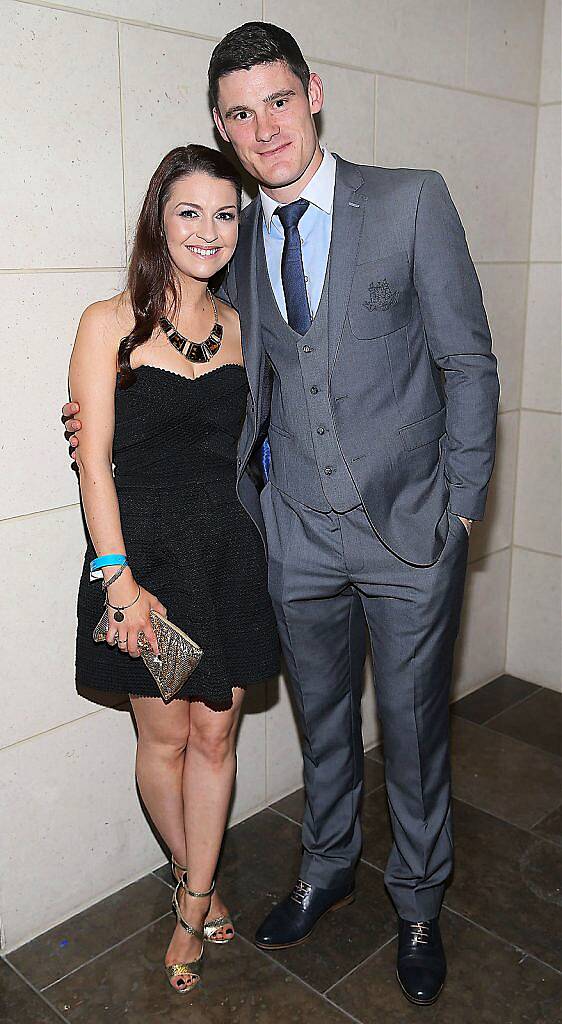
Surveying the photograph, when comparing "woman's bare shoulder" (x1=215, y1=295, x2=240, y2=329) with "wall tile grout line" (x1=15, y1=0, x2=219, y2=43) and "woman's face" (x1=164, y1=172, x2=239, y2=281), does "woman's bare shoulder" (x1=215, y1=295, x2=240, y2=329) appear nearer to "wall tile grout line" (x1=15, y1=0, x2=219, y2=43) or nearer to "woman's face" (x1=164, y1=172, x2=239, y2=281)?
"woman's face" (x1=164, y1=172, x2=239, y2=281)

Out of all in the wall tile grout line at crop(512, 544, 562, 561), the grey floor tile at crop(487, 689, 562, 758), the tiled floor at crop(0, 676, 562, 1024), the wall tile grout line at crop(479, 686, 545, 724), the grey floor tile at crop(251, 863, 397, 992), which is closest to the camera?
the tiled floor at crop(0, 676, 562, 1024)

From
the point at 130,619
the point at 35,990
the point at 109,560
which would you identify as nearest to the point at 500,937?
the point at 35,990

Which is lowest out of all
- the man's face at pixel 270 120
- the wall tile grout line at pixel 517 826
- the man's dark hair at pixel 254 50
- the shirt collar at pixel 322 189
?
the wall tile grout line at pixel 517 826

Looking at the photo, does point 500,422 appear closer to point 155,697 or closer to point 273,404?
point 273,404

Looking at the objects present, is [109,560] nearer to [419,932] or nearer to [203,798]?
[203,798]

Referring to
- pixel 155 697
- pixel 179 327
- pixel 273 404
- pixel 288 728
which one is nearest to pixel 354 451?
pixel 273 404

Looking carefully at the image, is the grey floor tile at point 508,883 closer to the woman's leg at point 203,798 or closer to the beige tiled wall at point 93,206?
the beige tiled wall at point 93,206

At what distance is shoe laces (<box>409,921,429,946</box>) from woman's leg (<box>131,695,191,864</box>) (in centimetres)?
53

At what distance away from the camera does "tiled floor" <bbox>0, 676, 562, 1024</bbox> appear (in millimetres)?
2008

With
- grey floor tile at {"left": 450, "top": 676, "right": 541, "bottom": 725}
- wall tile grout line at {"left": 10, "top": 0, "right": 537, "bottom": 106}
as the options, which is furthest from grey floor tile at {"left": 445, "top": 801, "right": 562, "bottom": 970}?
wall tile grout line at {"left": 10, "top": 0, "right": 537, "bottom": 106}

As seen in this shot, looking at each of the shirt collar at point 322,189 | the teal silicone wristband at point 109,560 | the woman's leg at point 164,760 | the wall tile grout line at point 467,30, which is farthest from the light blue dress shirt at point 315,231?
the wall tile grout line at point 467,30

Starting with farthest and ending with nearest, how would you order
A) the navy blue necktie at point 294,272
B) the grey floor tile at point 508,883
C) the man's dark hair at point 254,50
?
1. the grey floor tile at point 508,883
2. the navy blue necktie at point 294,272
3. the man's dark hair at point 254,50

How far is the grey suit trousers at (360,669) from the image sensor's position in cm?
196

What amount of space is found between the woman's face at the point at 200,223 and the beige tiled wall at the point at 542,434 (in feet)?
5.42
